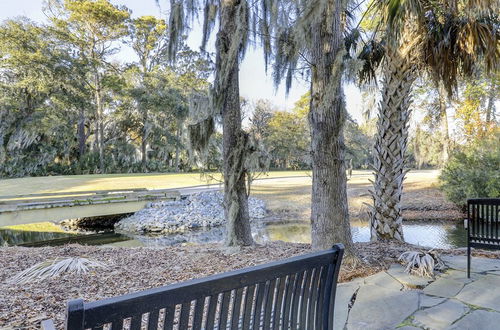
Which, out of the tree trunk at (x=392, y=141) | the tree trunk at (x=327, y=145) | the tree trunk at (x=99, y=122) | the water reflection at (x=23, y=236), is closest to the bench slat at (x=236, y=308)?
the tree trunk at (x=327, y=145)

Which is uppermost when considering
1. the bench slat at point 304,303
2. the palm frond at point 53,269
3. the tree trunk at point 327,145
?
the tree trunk at point 327,145

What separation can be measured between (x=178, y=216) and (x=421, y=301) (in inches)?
389

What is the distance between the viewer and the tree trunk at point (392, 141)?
440cm

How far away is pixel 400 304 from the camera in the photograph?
2.34 metres

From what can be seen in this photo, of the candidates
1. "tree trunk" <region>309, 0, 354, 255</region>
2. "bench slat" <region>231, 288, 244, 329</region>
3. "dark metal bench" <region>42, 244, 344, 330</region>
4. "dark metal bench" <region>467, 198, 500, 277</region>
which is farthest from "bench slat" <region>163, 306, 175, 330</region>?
"dark metal bench" <region>467, 198, 500, 277</region>

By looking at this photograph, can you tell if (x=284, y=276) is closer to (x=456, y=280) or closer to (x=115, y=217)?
(x=456, y=280)

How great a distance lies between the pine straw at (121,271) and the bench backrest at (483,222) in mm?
844

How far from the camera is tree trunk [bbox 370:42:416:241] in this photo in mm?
4398

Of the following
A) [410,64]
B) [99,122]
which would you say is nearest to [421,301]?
[410,64]

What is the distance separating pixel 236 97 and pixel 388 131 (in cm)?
225

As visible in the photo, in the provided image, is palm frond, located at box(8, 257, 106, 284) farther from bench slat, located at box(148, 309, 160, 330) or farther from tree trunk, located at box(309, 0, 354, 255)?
bench slat, located at box(148, 309, 160, 330)

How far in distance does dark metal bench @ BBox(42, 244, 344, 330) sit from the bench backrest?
2.15 metres

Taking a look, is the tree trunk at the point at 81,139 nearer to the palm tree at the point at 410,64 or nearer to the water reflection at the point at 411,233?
the water reflection at the point at 411,233

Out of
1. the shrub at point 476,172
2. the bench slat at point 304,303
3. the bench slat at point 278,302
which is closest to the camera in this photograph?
the bench slat at point 278,302
